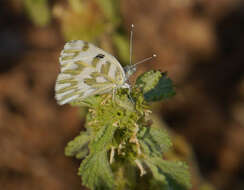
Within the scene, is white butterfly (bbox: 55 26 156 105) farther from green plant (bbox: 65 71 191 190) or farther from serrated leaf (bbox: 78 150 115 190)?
serrated leaf (bbox: 78 150 115 190)

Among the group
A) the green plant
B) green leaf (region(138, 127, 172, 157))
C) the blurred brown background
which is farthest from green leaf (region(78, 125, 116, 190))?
the blurred brown background

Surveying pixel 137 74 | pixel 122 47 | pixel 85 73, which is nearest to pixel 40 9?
pixel 122 47

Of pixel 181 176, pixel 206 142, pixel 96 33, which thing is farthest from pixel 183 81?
pixel 181 176

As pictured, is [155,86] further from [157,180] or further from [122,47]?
[122,47]

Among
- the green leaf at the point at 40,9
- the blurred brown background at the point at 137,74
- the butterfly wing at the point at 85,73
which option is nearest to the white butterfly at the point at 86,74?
the butterfly wing at the point at 85,73

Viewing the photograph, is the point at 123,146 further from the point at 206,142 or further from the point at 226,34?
the point at 226,34

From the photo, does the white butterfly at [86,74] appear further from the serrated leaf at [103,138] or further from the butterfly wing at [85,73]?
the serrated leaf at [103,138]
